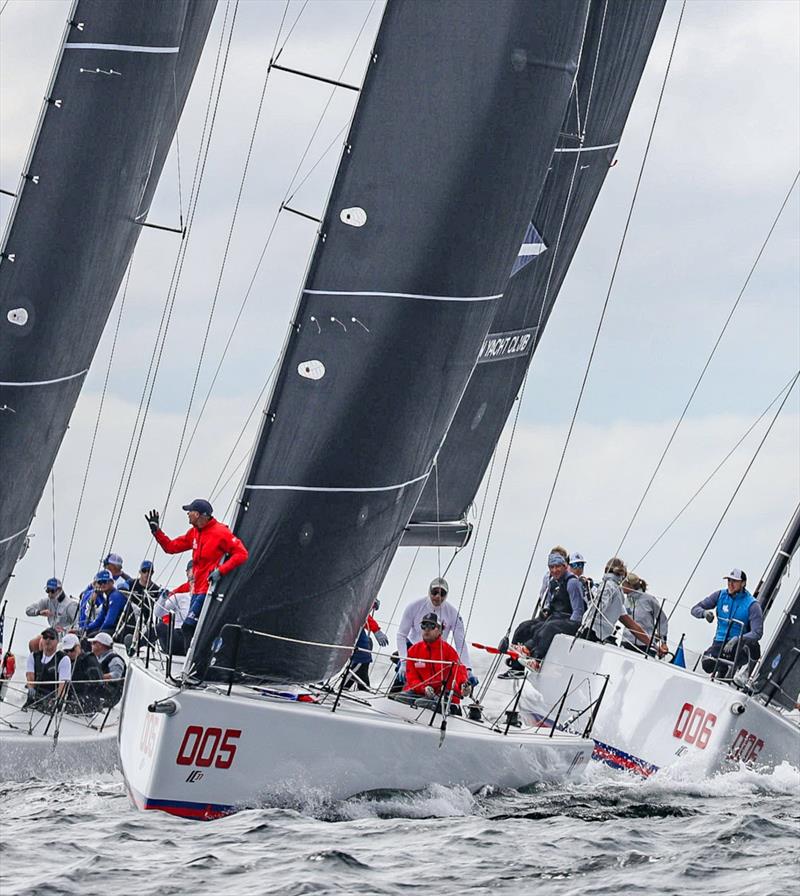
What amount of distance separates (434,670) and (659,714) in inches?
109

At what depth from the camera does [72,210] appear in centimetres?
1372

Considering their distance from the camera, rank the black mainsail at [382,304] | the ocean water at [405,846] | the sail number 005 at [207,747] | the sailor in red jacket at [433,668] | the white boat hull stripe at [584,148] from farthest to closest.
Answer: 1. the white boat hull stripe at [584,148]
2. the sailor in red jacket at [433,668]
3. the black mainsail at [382,304]
4. the sail number 005 at [207,747]
5. the ocean water at [405,846]

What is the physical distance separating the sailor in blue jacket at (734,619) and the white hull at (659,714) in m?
0.43

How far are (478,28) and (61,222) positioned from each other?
12.8 ft

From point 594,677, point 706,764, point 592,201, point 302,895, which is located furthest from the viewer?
point 592,201

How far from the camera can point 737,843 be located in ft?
33.7

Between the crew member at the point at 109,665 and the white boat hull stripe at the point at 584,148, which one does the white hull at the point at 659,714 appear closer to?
the crew member at the point at 109,665

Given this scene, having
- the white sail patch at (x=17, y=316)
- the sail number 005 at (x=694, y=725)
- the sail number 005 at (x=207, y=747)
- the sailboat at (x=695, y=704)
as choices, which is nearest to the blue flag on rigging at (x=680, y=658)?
the sailboat at (x=695, y=704)

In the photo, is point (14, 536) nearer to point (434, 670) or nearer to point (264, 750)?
point (434, 670)

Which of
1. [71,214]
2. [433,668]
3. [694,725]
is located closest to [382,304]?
[433,668]

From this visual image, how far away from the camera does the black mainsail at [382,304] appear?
432 inches

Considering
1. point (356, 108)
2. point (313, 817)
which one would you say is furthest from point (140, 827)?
point (356, 108)

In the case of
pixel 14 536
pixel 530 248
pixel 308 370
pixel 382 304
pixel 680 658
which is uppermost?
pixel 530 248

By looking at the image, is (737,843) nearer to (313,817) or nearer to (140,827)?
(313,817)
